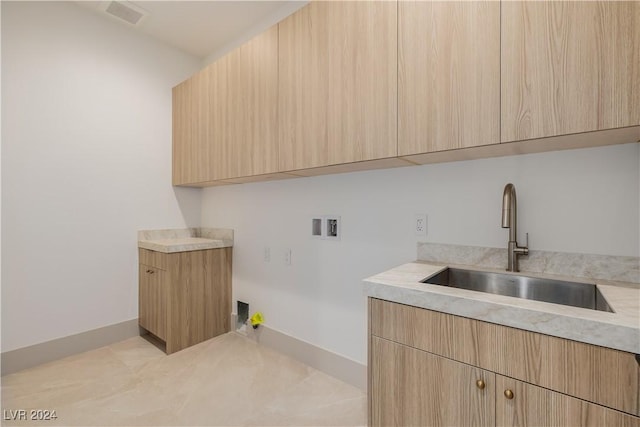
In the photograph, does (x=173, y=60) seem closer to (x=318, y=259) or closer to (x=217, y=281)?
(x=217, y=281)

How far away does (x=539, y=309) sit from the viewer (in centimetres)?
84

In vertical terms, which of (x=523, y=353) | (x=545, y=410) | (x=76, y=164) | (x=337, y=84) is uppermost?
(x=337, y=84)

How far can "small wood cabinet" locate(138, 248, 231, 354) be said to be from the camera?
2225mm

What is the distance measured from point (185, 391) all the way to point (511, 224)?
1958 millimetres

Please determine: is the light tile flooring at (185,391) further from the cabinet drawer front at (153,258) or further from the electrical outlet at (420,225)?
the electrical outlet at (420,225)

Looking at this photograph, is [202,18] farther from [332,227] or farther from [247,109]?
[332,227]

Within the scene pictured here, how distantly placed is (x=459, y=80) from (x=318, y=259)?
1.32 m

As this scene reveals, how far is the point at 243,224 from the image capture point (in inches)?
100

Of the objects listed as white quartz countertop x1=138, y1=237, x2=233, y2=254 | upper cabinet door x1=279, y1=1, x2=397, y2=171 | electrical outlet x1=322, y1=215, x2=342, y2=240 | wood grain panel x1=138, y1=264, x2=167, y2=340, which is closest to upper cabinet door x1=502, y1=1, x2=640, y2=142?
upper cabinet door x1=279, y1=1, x2=397, y2=171

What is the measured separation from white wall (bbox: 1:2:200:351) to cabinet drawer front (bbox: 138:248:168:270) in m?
0.08

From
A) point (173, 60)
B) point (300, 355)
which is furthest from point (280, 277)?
point (173, 60)

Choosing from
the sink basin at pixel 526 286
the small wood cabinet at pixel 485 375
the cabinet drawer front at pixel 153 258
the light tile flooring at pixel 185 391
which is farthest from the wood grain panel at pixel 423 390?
the cabinet drawer front at pixel 153 258

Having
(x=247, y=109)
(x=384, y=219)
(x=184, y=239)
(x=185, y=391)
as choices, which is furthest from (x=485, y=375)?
(x=184, y=239)

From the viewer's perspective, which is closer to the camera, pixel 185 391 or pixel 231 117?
pixel 185 391
